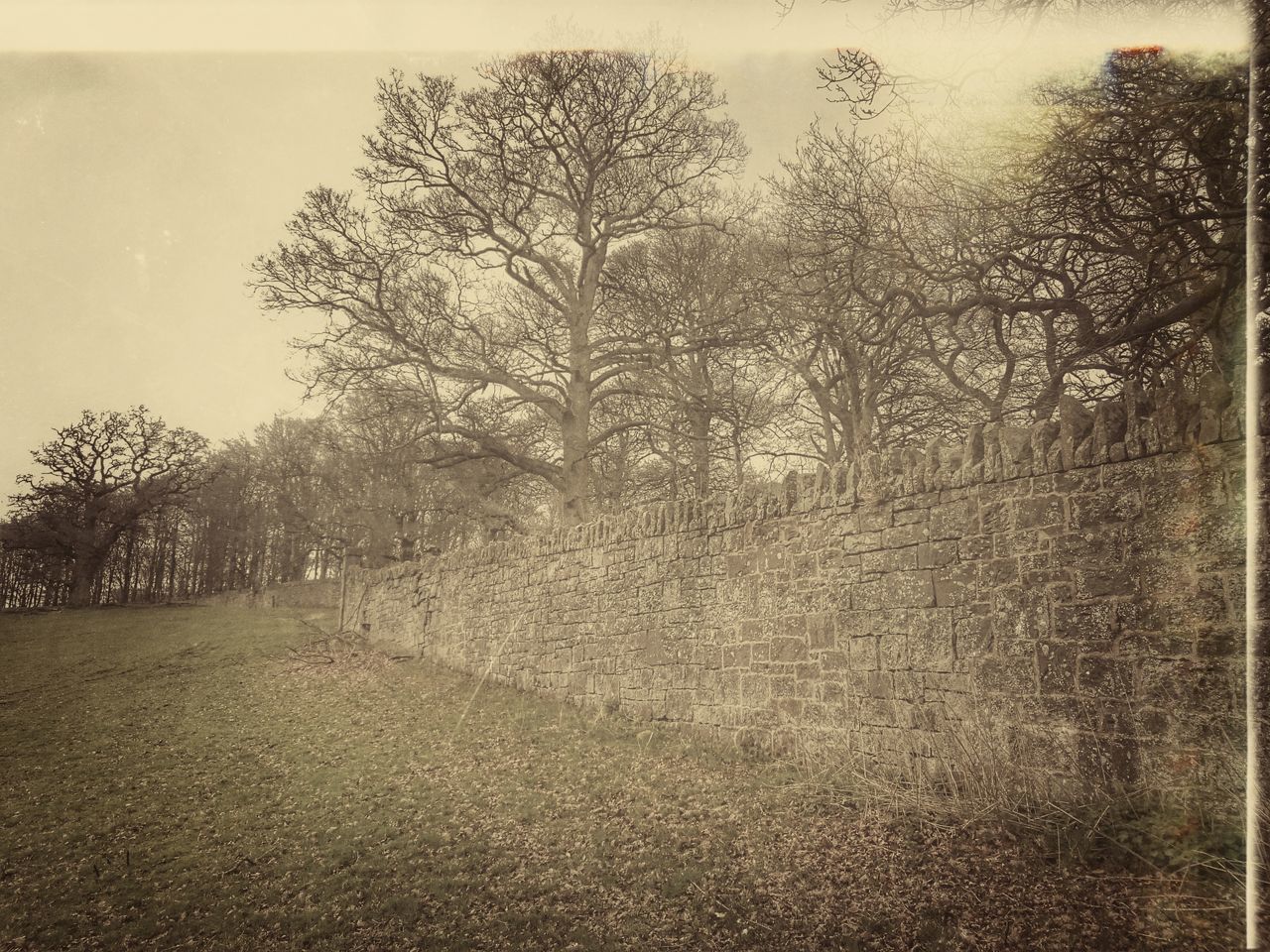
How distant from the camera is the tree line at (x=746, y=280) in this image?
5.84 metres

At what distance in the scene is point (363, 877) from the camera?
4383 millimetres

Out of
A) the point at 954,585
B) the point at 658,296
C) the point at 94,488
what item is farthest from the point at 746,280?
the point at 94,488

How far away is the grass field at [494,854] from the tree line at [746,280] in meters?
3.39

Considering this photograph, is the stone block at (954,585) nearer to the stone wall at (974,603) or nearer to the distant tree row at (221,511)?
the stone wall at (974,603)

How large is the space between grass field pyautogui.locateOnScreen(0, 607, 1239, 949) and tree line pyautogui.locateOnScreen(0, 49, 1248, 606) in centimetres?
339

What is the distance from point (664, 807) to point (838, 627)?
2156mm

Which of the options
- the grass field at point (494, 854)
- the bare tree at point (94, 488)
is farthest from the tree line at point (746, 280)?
the bare tree at point (94, 488)

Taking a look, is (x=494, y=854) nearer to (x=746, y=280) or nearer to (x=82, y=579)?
(x=746, y=280)

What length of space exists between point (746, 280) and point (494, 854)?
11170mm

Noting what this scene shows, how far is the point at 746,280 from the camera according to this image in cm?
1334

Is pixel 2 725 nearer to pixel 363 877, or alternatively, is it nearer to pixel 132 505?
pixel 363 877

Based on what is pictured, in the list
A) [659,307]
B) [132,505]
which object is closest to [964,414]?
[659,307]

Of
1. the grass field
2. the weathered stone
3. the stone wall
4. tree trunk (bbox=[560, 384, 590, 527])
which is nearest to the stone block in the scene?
the stone wall

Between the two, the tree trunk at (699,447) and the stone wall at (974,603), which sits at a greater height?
the tree trunk at (699,447)
